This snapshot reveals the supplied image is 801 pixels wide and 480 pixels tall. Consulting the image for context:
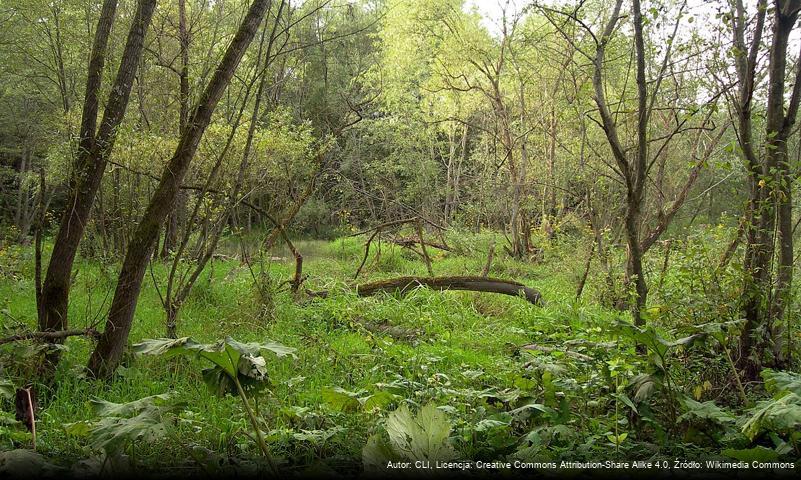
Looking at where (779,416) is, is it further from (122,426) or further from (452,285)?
(452,285)

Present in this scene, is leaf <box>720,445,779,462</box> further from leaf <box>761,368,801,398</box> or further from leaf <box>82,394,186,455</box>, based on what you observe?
leaf <box>82,394,186,455</box>

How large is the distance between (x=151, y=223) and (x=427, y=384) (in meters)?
2.16

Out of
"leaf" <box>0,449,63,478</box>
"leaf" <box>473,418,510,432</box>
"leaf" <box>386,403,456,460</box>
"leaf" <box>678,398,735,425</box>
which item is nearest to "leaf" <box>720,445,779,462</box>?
"leaf" <box>678,398,735,425</box>

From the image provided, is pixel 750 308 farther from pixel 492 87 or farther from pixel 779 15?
pixel 492 87

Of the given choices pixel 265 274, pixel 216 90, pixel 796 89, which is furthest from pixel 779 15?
pixel 265 274

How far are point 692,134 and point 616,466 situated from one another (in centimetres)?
863

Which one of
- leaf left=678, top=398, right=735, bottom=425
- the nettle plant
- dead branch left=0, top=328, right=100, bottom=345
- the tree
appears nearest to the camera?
the nettle plant

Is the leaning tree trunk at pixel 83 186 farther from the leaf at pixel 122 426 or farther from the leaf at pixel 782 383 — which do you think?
the leaf at pixel 782 383

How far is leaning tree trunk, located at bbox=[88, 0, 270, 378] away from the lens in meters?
3.73

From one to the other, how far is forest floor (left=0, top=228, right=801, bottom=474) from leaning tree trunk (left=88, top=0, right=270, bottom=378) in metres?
0.17

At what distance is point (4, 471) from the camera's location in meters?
1.67

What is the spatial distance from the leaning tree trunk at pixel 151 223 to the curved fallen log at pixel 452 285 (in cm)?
370

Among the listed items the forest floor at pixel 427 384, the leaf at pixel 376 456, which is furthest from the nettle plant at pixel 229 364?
the leaf at pixel 376 456

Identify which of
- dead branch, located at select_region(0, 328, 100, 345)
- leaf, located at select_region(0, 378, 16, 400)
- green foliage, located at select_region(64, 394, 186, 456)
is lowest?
dead branch, located at select_region(0, 328, 100, 345)
